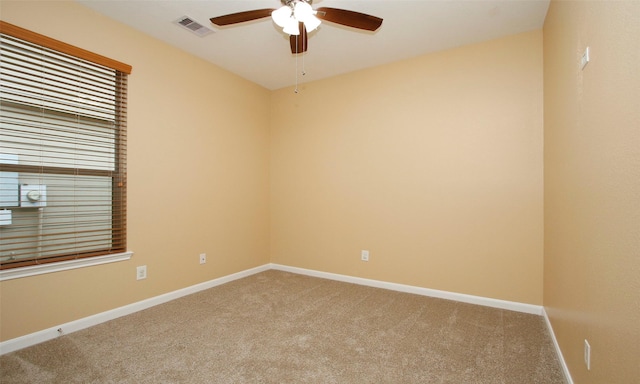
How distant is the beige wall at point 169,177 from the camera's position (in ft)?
7.29

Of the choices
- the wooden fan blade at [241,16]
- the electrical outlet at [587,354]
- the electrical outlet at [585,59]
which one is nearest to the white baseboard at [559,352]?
the electrical outlet at [587,354]

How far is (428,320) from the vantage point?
2535mm

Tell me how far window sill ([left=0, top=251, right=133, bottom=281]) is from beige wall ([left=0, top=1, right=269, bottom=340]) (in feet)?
0.14

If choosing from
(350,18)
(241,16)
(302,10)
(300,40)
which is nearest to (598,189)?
(350,18)

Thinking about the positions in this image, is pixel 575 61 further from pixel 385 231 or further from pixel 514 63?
pixel 385 231

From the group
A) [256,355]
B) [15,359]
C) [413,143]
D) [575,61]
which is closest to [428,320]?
Answer: [256,355]

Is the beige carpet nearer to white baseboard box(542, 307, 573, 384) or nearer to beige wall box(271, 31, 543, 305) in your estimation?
white baseboard box(542, 307, 573, 384)

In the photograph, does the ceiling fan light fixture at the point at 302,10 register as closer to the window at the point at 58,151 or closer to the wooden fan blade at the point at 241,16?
the wooden fan blade at the point at 241,16

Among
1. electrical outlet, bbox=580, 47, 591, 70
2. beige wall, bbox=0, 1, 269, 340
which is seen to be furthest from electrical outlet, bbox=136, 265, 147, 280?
electrical outlet, bbox=580, 47, 591, 70

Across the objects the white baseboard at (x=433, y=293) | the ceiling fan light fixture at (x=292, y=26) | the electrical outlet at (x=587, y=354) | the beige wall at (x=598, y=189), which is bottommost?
the white baseboard at (x=433, y=293)

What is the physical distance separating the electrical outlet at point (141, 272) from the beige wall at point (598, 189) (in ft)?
10.6

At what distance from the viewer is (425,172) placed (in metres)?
3.17

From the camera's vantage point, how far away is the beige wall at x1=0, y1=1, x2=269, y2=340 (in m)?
2.22

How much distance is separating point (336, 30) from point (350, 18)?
878 mm
